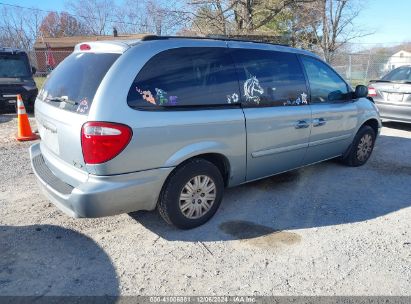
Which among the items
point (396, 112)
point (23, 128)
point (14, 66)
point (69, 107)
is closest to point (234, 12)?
point (14, 66)

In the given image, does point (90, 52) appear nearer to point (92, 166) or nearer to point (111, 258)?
point (92, 166)

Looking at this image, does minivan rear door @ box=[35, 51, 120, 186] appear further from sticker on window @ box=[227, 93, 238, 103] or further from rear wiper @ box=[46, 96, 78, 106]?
sticker on window @ box=[227, 93, 238, 103]

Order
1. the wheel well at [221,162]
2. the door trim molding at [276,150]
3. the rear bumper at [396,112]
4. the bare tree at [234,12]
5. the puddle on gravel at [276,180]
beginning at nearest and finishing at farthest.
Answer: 1. the wheel well at [221,162]
2. the door trim molding at [276,150]
3. the puddle on gravel at [276,180]
4. the rear bumper at [396,112]
5. the bare tree at [234,12]

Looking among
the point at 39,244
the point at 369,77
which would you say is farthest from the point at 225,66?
the point at 369,77

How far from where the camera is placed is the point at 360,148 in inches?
216

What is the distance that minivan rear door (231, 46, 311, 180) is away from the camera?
12.1 ft

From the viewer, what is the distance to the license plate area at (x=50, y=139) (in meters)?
3.14

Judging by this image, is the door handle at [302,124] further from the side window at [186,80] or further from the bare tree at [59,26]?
the bare tree at [59,26]

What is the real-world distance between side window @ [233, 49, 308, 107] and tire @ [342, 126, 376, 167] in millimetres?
1596

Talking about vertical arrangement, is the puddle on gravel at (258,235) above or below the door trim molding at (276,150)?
below

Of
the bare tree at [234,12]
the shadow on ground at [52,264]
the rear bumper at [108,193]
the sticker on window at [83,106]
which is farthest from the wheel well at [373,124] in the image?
the bare tree at [234,12]

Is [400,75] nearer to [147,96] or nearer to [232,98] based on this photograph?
[232,98]

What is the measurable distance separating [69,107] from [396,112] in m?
7.54

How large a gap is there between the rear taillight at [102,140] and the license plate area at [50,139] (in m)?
0.55
